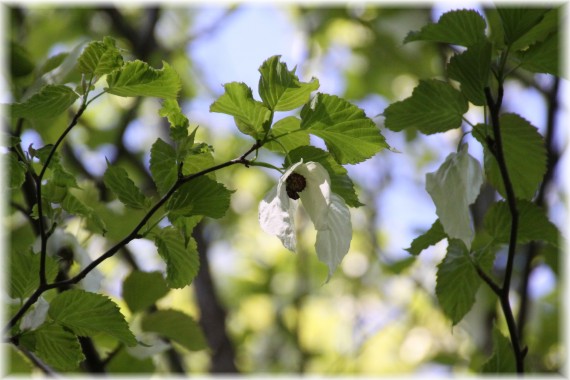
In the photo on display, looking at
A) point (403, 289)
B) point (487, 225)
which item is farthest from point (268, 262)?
point (487, 225)

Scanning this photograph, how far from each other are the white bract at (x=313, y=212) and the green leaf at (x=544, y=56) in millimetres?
195

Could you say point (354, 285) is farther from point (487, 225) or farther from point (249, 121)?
point (249, 121)

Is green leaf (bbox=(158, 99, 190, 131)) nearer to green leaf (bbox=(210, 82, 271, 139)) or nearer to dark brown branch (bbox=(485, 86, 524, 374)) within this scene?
green leaf (bbox=(210, 82, 271, 139))

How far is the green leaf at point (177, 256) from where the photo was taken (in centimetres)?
54

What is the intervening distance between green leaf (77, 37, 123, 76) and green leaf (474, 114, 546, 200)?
0.99 ft

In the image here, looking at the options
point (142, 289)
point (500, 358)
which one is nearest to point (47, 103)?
point (142, 289)

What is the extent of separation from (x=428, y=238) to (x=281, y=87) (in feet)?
0.65

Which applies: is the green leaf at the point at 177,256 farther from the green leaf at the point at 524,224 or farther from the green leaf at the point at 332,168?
the green leaf at the point at 524,224

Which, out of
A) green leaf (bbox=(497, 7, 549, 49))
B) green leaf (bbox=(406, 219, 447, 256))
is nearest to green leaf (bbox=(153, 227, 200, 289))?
green leaf (bbox=(406, 219, 447, 256))

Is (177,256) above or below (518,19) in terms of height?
below

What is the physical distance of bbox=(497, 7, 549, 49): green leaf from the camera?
0.54 metres

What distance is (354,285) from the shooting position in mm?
2166

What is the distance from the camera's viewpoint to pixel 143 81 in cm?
52

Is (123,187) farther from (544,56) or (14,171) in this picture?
(544,56)
